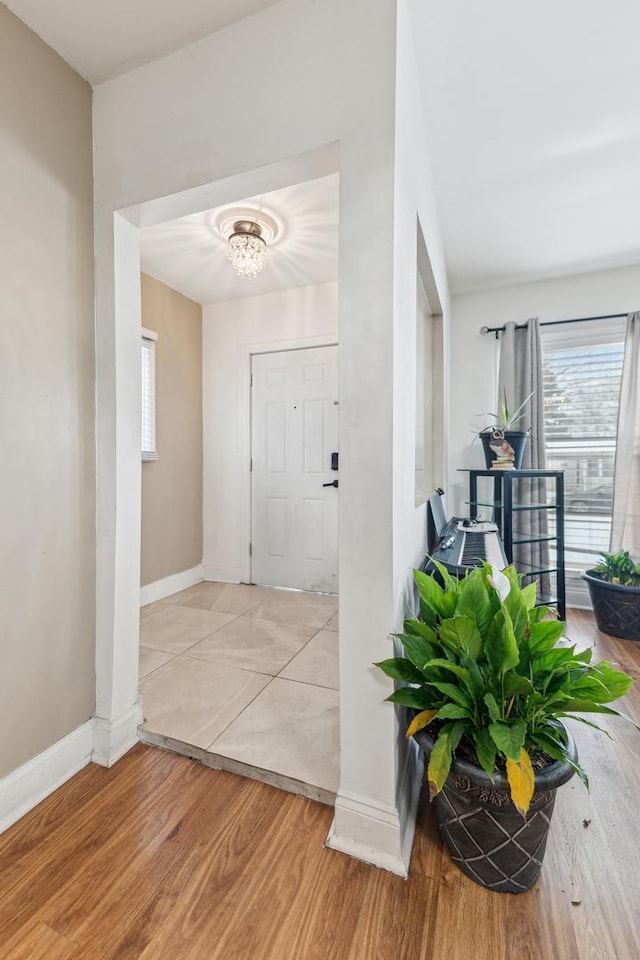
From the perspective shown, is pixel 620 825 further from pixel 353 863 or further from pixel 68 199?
pixel 68 199

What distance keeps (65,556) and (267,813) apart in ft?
3.50

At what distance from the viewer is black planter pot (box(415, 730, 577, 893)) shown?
99 cm

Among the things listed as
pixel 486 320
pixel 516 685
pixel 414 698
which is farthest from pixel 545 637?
pixel 486 320

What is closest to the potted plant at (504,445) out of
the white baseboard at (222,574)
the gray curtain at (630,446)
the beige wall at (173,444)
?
the gray curtain at (630,446)

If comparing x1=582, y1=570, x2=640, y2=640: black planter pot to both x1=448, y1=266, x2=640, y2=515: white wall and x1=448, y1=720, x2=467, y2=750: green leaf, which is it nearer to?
x1=448, y1=266, x2=640, y2=515: white wall

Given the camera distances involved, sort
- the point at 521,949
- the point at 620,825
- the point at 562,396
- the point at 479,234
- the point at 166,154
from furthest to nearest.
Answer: the point at 562,396 < the point at 479,234 < the point at 166,154 < the point at 620,825 < the point at 521,949

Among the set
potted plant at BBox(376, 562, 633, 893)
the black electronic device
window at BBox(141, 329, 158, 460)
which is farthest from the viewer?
window at BBox(141, 329, 158, 460)

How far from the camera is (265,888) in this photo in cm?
106

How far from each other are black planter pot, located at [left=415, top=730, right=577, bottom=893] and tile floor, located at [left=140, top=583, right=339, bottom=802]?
422mm

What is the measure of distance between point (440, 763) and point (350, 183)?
58.3 inches

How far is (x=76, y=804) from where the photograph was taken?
1332mm

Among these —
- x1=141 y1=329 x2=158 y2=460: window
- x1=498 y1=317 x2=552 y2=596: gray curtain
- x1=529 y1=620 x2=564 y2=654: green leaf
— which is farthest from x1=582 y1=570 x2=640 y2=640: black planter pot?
x1=141 y1=329 x2=158 y2=460: window

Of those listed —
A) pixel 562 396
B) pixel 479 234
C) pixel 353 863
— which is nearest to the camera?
pixel 353 863

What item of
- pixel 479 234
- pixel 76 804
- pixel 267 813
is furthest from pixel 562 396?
pixel 76 804
